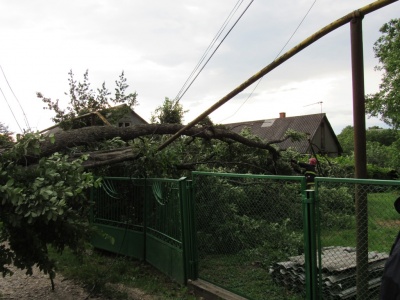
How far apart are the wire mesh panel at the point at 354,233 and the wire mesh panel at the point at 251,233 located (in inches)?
11.6

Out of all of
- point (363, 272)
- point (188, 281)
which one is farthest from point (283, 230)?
point (188, 281)

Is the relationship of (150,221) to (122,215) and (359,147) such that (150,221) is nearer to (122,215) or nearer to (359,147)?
(122,215)

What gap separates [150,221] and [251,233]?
2.33 meters

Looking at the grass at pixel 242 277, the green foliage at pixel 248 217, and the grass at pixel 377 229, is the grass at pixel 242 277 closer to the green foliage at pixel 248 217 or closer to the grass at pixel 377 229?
the green foliage at pixel 248 217

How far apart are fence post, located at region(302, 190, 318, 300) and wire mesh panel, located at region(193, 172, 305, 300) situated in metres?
0.18

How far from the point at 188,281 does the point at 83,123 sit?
5.74 metres

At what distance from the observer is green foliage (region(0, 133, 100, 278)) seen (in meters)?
3.96

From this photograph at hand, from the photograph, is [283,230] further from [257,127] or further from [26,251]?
[257,127]

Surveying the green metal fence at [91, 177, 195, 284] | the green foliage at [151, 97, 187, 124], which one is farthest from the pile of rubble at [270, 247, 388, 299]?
the green foliage at [151, 97, 187, 124]

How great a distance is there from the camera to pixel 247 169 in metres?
8.72

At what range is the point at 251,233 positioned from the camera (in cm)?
472

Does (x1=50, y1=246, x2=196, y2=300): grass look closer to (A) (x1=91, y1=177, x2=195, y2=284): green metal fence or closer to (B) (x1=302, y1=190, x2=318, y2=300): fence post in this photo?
(A) (x1=91, y1=177, x2=195, y2=284): green metal fence

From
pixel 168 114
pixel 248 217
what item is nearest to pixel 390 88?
pixel 168 114

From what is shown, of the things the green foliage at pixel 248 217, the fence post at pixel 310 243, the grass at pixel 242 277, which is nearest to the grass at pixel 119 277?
the grass at pixel 242 277
